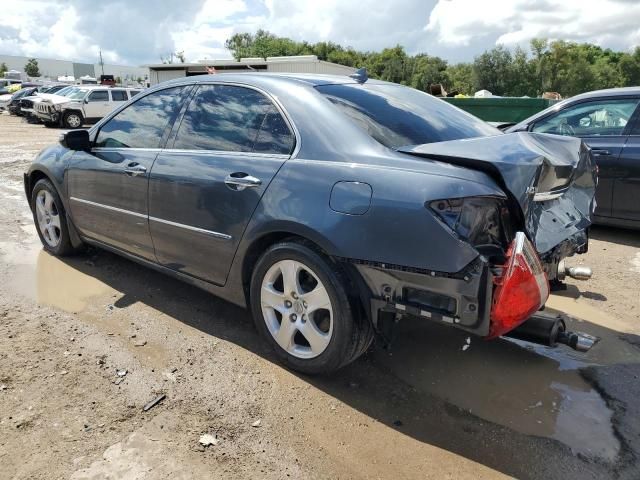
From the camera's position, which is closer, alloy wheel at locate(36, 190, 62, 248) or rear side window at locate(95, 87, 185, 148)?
rear side window at locate(95, 87, 185, 148)

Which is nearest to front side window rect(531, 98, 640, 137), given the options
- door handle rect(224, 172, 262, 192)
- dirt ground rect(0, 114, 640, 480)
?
dirt ground rect(0, 114, 640, 480)

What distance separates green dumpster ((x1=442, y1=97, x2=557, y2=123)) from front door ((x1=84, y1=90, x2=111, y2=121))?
693 inches

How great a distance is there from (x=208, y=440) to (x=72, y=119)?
23460 millimetres

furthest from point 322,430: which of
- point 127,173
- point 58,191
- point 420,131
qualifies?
point 58,191

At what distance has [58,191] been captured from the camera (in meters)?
4.57

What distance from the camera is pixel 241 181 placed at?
3.00 metres

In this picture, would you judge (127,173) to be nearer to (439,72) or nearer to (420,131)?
(420,131)

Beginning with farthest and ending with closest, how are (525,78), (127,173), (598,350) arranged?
(525,78), (127,173), (598,350)

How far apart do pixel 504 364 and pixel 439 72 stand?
80.9 metres

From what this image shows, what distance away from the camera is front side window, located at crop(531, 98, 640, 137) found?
568 cm

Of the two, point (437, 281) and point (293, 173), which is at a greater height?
point (293, 173)

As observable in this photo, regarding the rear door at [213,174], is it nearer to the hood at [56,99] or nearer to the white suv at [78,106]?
the white suv at [78,106]

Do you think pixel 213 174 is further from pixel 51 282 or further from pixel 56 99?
pixel 56 99

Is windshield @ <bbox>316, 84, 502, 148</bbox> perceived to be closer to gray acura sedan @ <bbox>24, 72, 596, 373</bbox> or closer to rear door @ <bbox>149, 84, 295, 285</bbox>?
gray acura sedan @ <bbox>24, 72, 596, 373</bbox>
